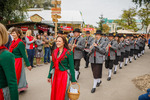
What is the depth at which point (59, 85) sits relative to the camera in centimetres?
323

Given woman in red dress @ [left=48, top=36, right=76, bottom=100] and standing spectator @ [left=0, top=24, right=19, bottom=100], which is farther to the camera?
woman in red dress @ [left=48, top=36, right=76, bottom=100]

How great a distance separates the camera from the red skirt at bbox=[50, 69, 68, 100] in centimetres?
321

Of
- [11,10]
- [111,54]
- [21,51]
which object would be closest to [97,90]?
[111,54]

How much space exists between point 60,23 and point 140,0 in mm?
16140

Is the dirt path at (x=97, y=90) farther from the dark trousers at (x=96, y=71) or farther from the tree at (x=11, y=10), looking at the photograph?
the tree at (x=11, y=10)

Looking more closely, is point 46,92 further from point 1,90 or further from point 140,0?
point 140,0

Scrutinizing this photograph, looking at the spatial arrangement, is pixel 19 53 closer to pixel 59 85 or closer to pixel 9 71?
pixel 59 85

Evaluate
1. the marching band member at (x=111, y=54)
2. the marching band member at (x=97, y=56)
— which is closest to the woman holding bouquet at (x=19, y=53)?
the marching band member at (x=97, y=56)

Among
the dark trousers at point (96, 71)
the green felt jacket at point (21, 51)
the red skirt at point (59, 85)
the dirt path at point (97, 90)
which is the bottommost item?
the dirt path at point (97, 90)

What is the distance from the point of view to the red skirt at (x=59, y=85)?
321cm

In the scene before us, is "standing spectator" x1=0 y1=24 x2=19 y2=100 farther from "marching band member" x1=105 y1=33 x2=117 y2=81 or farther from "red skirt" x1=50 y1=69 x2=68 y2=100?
"marching band member" x1=105 y1=33 x2=117 y2=81

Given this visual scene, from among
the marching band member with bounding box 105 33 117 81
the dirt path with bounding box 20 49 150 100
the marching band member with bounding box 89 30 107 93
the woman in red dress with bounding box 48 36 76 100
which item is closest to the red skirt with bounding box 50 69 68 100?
the woman in red dress with bounding box 48 36 76 100

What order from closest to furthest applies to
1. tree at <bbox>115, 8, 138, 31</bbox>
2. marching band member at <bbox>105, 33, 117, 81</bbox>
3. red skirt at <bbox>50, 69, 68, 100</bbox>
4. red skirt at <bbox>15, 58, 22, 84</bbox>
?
1. red skirt at <bbox>50, 69, 68, 100</bbox>
2. red skirt at <bbox>15, 58, 22, 84</bbox>
3. marching band member at <bbox>105, 33, 117, 81</bbox>
4. tree at <bbox>115, 8, 138, 31</bbox>

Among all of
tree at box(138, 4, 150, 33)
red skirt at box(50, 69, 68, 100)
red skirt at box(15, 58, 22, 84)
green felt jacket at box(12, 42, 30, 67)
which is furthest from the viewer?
tree at box(138, 4, 150, 33)
